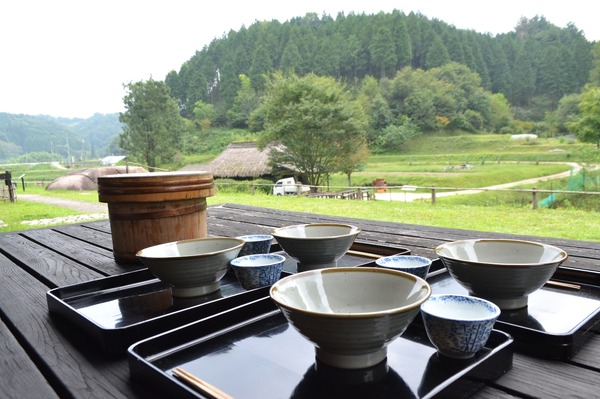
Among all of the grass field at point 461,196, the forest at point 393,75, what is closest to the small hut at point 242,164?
the grass field at point 461,196

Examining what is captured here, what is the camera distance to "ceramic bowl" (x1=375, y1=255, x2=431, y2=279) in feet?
2.27

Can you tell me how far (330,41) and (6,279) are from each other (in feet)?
127

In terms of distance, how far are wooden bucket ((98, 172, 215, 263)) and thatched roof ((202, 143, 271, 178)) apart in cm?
1240

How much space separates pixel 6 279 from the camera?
3.39 feet

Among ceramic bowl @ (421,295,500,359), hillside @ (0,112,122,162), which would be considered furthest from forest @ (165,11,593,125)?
ceramic bowl @ (421,295,500,359)

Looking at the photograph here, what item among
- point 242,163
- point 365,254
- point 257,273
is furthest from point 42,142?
point 257,273

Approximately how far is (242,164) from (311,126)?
3253mm

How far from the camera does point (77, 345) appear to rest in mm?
594

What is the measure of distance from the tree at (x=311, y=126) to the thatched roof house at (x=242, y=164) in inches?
30.1

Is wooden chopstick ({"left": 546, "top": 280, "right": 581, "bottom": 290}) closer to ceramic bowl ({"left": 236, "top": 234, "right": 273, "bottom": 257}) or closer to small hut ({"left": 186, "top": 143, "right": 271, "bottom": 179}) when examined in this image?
ceramic bowl ({"left": 236, "top": 234, "right": 273, "bottom": 257})

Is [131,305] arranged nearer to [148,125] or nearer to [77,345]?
[77,345]

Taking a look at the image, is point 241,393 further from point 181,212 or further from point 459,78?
point 459,78

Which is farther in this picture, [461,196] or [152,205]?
[461,196]

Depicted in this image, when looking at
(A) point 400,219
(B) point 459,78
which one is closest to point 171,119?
(A) point 400,219
